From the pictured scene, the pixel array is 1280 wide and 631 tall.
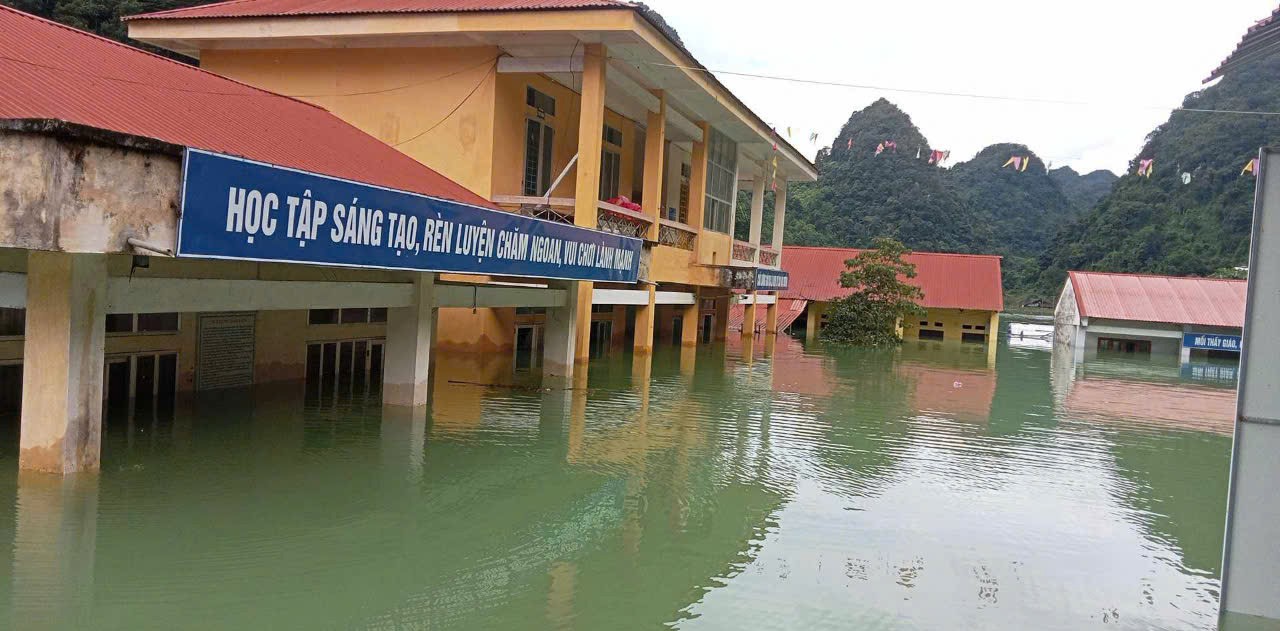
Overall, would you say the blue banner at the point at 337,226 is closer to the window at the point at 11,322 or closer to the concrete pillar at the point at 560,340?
the concrete pillar at the point at 560,340

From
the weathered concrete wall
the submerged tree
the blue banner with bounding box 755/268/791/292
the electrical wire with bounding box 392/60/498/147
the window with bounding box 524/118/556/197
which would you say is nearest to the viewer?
the weathered concrete wall

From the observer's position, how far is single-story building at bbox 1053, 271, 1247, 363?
37312 mm

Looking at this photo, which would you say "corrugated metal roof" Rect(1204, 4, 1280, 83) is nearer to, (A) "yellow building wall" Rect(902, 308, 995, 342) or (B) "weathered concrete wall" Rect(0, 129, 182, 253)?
(A) "yellow building wall" Rect(902, 308, 995, 342)

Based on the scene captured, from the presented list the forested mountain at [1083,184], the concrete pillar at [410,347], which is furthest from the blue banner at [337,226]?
the forested mountain at [1083,184]

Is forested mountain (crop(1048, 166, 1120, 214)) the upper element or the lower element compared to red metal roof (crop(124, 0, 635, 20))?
upper

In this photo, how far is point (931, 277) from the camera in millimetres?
41844

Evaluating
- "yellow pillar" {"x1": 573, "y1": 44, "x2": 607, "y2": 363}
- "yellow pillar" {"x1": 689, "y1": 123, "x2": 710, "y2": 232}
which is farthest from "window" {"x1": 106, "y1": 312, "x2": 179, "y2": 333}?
"yellow pillar" {"x1": 689, "y1": 123, "x2": 710, "y2": 232}

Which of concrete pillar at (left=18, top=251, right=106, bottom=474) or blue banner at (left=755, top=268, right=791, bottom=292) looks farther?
blue banner at (left=755, top=268, right=791, bottom=292)

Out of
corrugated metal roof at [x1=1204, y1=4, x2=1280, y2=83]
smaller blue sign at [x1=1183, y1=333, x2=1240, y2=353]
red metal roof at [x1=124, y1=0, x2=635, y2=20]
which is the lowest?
smaller blue sign at [x1=1183, y1=333, x2=1240, y2=353]

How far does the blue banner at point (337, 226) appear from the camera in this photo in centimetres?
689

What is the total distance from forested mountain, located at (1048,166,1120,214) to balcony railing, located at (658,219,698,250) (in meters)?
80.6

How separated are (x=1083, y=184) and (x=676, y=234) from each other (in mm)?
95055

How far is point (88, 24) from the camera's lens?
28266 millimetres

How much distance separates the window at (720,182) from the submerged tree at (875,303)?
351 inches
